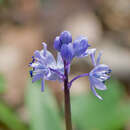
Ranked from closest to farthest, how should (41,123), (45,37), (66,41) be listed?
(66,41) < (41,123) < (45,37)

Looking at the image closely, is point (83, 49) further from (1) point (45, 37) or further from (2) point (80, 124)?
(1) point (45, 37)

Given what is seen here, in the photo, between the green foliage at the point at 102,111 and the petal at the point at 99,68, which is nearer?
the petal at the point at 99,68

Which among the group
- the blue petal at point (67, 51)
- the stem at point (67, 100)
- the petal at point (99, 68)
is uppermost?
the blue petal at point (67, 51)

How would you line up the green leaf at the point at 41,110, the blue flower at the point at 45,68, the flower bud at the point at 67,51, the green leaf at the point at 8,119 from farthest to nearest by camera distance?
1. the green leaf at the point at 8,119
2. the green leaf at the point at 41,110
3. the blue flower at the point at 45,68
4. the flower bud at the point at 67,51

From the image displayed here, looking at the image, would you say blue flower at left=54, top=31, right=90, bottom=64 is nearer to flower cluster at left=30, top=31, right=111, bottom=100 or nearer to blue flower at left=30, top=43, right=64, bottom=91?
flower cluster at left=30, top=31, right=111, bottom=100

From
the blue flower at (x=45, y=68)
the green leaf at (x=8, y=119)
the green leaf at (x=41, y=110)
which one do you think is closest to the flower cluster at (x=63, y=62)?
the blue flower at (x=45, y=68)

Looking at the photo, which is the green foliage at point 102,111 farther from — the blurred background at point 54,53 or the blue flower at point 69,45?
the blue flower at point 69,45

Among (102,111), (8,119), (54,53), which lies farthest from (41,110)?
(54,53)

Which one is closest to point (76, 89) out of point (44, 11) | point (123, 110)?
point (123, 110)
